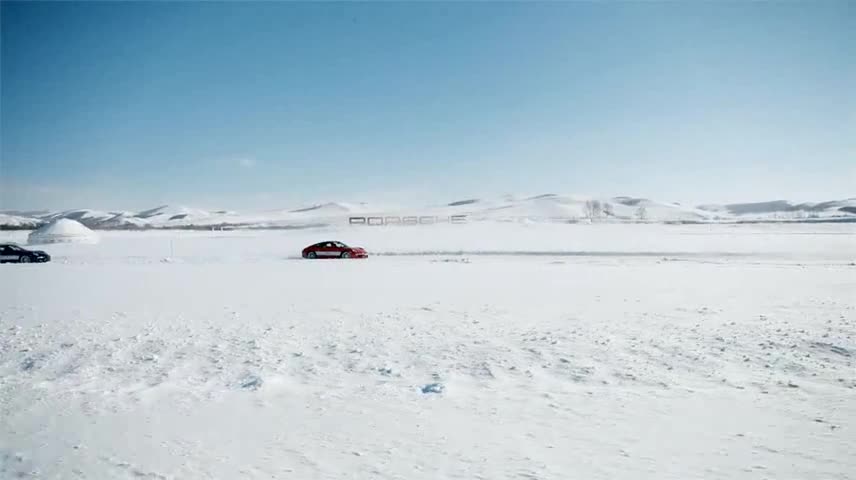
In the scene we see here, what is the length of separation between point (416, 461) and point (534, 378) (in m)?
3.39

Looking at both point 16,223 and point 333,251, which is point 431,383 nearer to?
point 333,251

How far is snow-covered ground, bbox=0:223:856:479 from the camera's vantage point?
543 centimetres

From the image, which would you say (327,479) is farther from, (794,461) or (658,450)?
(794,461)

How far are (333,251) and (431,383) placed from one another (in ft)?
84.7

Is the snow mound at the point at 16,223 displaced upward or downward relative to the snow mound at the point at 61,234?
upward

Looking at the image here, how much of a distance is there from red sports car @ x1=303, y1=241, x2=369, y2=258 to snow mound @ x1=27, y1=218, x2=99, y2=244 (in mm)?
36698

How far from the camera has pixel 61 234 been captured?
52875 millimetres

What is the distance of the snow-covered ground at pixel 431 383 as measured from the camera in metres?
5.43

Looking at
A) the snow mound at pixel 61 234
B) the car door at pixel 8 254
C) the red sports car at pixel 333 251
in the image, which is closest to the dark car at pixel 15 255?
the car door at pixel 8 254

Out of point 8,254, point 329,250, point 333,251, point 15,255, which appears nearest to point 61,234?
point 8,254

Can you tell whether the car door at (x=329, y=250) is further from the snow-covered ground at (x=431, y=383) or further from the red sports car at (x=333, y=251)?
the snow-covered ground at (x=431, y=383)

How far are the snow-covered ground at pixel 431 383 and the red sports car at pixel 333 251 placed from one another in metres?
16.6

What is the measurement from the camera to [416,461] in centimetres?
537

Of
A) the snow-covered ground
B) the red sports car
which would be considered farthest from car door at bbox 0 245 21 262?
the snow-covered ground
